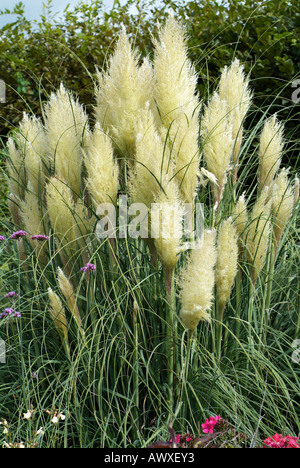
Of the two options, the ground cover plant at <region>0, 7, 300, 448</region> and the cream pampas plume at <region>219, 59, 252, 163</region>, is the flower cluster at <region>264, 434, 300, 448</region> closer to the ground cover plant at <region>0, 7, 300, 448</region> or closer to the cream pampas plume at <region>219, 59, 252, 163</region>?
the ground cover plant at <region>0, 7, 300, 448</region>

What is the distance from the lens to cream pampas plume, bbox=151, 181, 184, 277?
6.77ft

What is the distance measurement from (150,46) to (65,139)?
4.45m

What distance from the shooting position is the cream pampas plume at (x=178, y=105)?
7.70 feet

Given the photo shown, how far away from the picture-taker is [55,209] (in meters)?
2.50

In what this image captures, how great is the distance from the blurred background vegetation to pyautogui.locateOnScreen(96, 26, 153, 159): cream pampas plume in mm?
2807

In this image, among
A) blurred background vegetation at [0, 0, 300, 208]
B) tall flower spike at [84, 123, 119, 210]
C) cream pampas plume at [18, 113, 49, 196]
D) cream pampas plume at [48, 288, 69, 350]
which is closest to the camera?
cream pampas plume at [48, 288, 69, 350]

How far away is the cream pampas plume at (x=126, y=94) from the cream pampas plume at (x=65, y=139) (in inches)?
7.7

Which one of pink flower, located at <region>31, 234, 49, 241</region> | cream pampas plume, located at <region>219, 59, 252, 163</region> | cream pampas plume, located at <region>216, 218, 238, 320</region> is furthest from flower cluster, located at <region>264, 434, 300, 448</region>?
cream pampas plume, located at <region>219, 59, 252, 163</region>

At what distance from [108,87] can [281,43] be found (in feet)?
10.5

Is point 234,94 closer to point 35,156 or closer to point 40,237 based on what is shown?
point 35,156

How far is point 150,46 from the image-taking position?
6.71m
